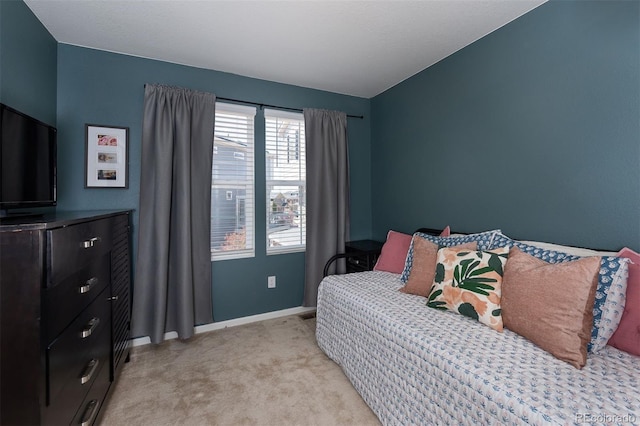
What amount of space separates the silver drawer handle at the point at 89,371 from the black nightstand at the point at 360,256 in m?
1.87

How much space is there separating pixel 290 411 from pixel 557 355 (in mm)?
1412

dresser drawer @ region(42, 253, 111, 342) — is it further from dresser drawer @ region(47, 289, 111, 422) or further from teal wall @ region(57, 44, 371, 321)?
teal wall @ region(57, 44, 371, 321)

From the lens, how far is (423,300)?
181cm

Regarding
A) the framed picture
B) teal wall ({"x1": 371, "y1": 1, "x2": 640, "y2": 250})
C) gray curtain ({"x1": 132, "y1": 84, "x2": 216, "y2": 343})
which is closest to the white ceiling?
teal wall ({"x1": 371, "y1": 1, "x2": 640, "y2": 250})

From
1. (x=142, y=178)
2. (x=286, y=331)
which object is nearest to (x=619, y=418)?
(x=286, y=331)

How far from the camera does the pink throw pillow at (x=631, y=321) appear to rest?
117 centimetres

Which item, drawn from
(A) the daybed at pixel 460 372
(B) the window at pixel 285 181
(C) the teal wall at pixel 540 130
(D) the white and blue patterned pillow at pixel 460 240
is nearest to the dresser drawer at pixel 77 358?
(A) the daybed at pixel 460 372

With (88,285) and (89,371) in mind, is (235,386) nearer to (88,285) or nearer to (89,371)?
(89,371)

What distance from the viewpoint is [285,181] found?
306 cm

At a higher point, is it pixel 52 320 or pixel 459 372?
pixel 52 320

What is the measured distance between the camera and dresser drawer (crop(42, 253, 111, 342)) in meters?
1.06

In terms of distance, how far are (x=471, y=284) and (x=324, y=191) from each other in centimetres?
187

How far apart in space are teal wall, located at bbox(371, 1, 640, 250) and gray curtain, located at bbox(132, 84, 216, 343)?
7.09 ft

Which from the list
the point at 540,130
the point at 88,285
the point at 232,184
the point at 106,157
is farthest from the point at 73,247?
the point at 540,130
